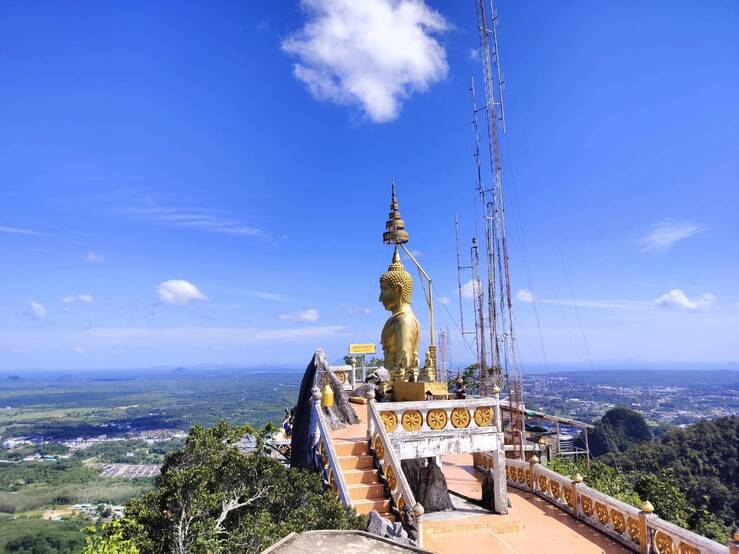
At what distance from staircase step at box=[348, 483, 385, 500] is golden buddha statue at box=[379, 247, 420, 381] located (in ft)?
16.6

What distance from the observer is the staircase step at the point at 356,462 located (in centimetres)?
976

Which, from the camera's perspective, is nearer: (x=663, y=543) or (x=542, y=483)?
(x=663, y=543)

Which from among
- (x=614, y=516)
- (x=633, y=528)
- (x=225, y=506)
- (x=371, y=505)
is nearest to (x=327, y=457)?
(x=371, y=505)

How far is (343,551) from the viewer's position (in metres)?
3.62

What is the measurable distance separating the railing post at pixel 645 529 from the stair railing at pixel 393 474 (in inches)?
164

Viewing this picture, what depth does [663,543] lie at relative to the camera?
826 cm

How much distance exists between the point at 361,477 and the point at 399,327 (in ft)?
19.4

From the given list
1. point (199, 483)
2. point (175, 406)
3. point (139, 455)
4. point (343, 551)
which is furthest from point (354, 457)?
point (175, 406)

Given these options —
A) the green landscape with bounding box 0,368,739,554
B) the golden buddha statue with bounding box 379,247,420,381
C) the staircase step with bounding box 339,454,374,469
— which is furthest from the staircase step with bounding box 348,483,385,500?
the golden buddha statue with bounding box 379,247,420,381

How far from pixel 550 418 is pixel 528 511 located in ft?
52.5

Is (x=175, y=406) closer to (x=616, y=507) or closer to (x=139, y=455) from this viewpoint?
(x=139, y=455)

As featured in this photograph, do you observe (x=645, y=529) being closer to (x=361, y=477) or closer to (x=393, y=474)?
(x=393, y=474)

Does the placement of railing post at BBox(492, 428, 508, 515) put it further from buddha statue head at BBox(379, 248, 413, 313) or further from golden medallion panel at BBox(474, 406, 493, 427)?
buddha statue head at BBox(379, 248, 413, 313)

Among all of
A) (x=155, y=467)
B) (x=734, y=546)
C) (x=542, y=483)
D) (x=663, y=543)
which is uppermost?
(x=734, y=546)
